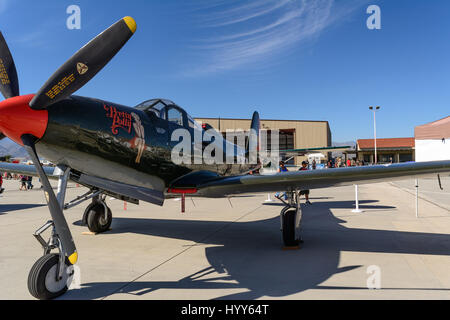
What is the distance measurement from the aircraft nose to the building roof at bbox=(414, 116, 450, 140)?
43.0 meters

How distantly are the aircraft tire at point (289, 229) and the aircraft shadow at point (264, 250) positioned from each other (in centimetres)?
19

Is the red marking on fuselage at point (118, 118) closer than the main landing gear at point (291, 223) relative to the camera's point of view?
Yes

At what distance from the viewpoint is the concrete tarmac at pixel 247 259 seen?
10.9 feet

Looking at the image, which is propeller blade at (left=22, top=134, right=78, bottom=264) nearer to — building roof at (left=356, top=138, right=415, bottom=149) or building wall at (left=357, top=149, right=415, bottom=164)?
building roof at (left=356, top=138, right=415, bottom=149)

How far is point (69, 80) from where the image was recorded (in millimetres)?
3045

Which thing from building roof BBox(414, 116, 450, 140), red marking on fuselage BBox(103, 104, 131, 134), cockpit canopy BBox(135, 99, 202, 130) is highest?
building roof BBox(414, 116, 450, 140)

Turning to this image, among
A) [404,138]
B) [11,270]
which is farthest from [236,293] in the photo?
[404,138]

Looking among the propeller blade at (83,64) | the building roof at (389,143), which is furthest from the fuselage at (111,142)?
the building roof at (389,143)

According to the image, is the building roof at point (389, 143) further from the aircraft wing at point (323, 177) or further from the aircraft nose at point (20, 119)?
the aircraft nose at point (20, 119)

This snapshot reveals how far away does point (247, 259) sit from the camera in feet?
14.9

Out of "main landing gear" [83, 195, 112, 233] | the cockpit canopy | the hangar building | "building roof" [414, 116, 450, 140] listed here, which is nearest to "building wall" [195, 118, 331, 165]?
"building roof" [414, 116, 450, 140]

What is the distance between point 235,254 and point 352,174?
2.26 meters

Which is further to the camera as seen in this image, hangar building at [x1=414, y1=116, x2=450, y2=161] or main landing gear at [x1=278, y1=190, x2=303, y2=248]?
hangar building at [x1=414, y1=116, x2=450, y2=161]

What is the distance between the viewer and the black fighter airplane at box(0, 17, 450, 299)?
3.06 metres
